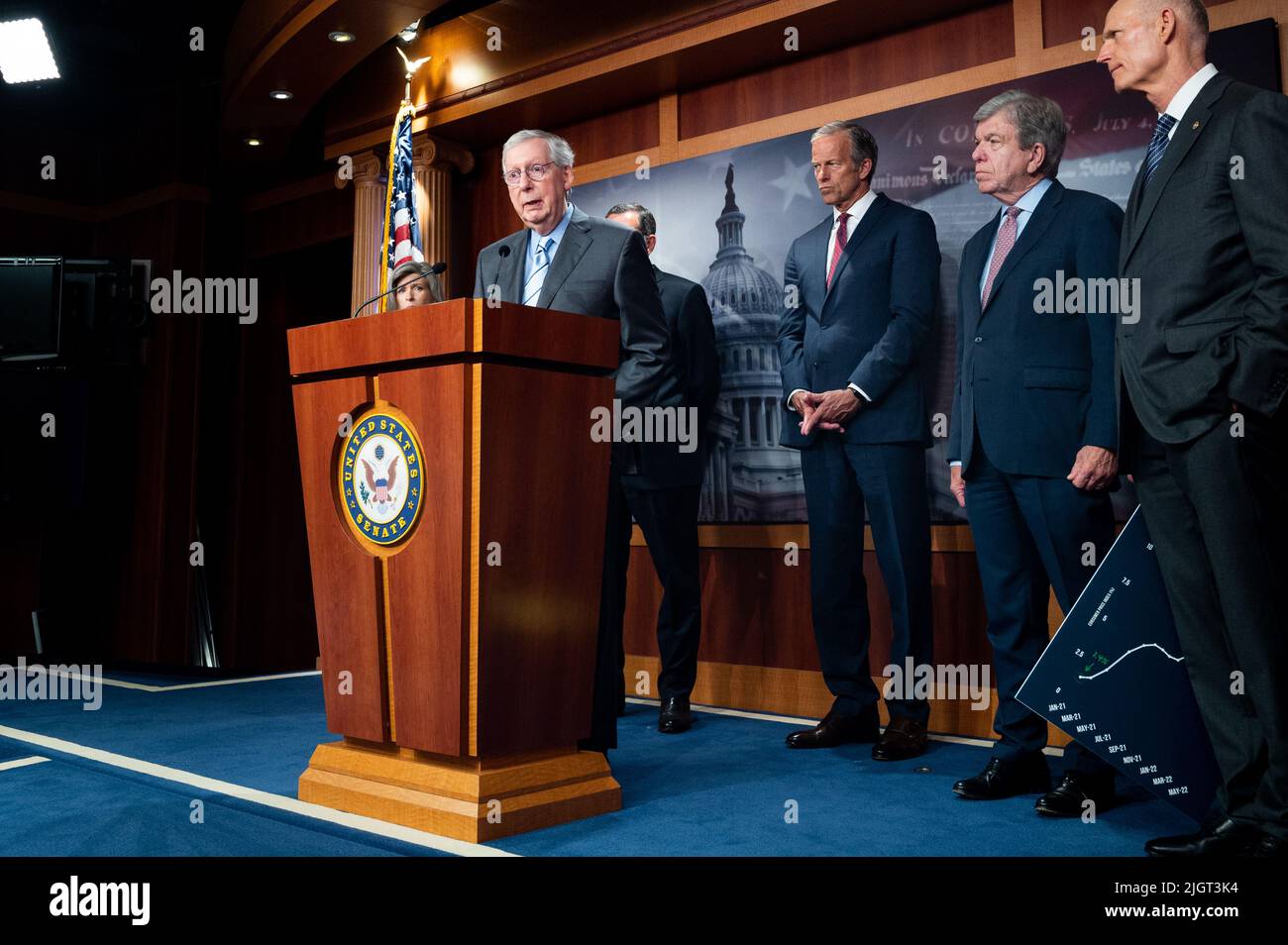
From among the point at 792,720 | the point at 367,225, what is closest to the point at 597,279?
the point at 792,720

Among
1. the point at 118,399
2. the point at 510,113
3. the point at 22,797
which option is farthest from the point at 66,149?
the point at 22,797

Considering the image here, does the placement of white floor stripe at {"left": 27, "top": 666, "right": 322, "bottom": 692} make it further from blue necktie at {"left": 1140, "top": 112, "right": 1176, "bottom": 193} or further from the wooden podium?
blue necktie at {"left": 1140, "top": 112, "right": 1176, "bottom": 193}

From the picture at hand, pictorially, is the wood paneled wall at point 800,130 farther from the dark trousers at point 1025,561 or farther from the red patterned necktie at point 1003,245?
the red patterned necktie at point 1003,245

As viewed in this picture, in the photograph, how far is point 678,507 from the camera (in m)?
3.65

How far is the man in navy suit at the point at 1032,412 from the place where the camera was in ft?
8.02

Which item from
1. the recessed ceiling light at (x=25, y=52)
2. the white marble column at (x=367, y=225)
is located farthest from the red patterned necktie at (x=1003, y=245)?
the recessed ceiling light at (x=25, y=52)

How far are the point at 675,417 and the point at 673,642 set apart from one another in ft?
2.58

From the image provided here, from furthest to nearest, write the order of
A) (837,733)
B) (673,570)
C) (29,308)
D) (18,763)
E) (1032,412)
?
1. (29,308)
2. (673,570)
3. (837,733)
4. (18,763)
5. (1032,412)

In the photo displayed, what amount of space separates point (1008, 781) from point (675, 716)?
123 centimetres

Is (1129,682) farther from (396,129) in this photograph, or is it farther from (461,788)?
(396,129)

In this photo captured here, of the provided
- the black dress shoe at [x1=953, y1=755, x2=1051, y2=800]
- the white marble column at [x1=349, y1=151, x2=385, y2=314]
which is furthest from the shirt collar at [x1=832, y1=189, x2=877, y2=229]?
the white marble column at [x1=349, y1=151, x2=385, y2=314]

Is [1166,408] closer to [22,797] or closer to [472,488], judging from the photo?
[472,488]

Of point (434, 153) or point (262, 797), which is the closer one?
point (262, 797)

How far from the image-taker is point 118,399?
20.3 feet
